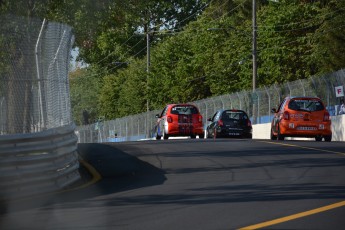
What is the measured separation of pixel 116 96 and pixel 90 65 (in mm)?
21936

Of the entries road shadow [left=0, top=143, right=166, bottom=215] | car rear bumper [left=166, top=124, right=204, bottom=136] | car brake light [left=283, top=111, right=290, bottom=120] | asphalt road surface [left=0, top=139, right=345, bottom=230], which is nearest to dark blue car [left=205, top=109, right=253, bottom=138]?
car rear bumper [left=166, top=124, right=204, bottom=136]

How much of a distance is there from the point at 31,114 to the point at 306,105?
1728 cm

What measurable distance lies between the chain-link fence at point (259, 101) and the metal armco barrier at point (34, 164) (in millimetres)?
26082

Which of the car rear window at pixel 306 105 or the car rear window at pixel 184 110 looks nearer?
the car rear window at pixel 306 105

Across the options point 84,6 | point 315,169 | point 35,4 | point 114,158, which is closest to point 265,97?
point 84,6

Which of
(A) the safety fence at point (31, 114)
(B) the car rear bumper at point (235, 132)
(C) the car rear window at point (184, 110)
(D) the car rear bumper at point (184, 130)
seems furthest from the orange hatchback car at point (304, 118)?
(A) the safety fence at point (31, 114)

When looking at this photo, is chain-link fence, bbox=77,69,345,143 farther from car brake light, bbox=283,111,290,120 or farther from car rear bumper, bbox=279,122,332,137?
car brake light, bbox=283,111,290,120

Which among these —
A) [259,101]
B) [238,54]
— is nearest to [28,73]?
[259,101]

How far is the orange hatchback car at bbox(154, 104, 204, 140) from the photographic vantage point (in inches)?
1612

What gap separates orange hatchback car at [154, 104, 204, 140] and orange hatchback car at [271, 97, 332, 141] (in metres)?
7.61

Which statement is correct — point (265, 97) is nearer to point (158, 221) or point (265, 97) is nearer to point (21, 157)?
point (21, 157)

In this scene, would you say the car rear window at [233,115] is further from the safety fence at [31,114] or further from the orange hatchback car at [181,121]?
the safety fence at [31,114]

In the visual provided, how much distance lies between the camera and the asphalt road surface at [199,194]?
1198cm

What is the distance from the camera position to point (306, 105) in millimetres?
33781
